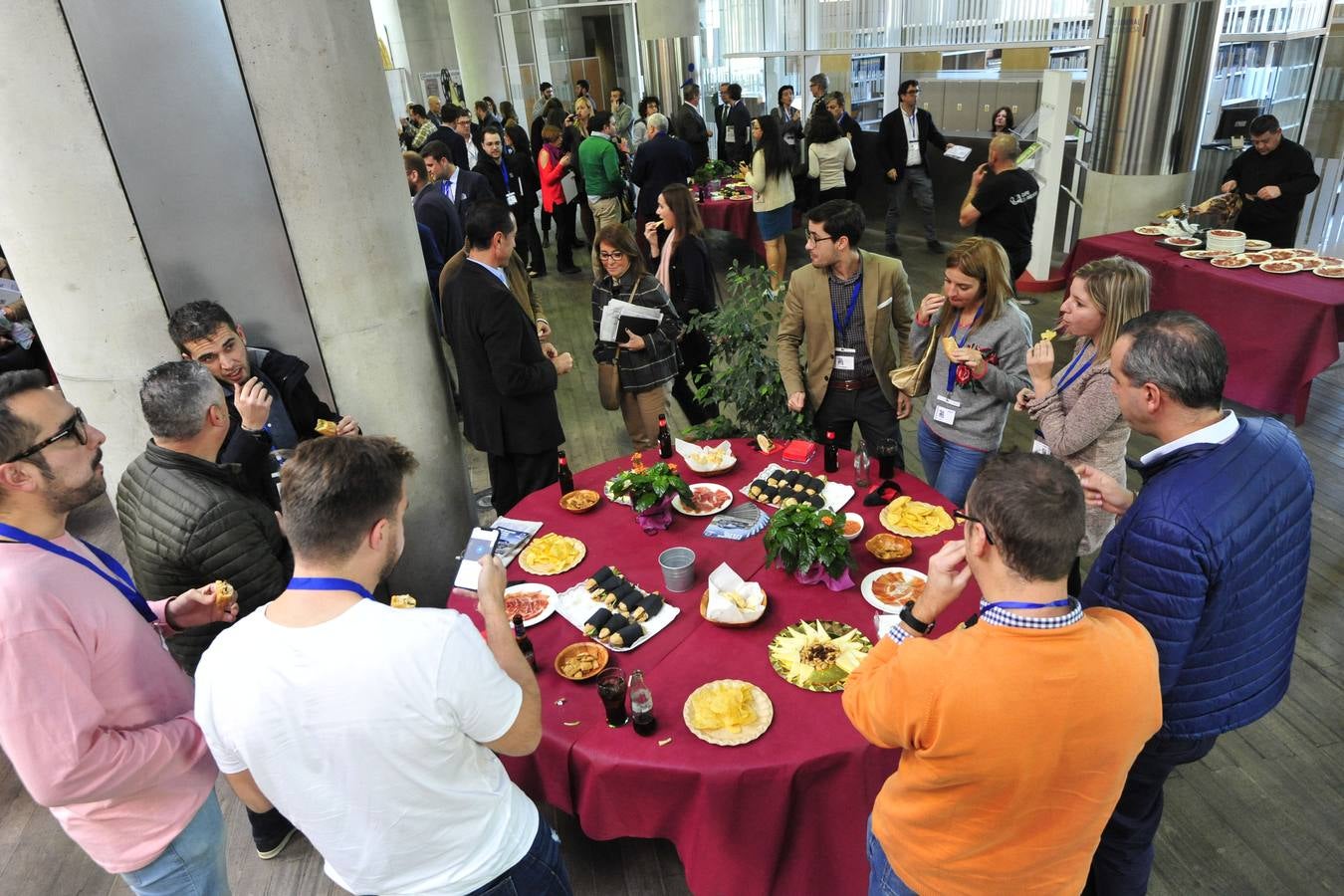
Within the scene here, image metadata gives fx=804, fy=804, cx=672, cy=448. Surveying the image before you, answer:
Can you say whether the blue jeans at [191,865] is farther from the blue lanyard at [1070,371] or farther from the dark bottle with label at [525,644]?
the blue lanyard at [1070,371]

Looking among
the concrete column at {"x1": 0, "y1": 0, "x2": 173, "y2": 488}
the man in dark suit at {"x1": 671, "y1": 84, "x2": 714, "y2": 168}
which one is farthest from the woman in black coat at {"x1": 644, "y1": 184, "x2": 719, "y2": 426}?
the man in dark suit at {"x1": 671, "y1": 84, "x2": 714, "y2": 168}

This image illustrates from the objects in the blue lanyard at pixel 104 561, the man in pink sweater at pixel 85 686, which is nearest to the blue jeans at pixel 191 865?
the man in pink sweater at pixel 85 686

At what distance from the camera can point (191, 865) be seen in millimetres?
1955

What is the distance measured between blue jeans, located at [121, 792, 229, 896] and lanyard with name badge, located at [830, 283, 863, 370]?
9.19ft

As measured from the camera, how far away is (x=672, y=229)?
4672 millimetres

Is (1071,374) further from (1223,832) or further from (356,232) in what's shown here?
(356,232)

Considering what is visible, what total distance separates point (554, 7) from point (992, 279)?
15009mm

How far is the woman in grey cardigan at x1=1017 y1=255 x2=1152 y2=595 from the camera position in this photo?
2.66 m

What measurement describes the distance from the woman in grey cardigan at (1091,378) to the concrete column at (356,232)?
2475 millimetres

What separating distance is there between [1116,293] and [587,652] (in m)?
2.06

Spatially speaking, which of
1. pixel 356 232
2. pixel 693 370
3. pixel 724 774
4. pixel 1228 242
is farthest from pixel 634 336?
pixel 1228 242

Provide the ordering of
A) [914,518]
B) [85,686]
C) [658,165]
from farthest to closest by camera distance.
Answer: [658,165] < [914,518] < [85,686]

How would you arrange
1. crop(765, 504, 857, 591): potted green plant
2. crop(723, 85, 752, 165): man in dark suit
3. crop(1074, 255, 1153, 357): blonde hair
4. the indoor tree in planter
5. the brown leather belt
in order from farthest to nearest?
crop(723, 85, 752, 165): man in dark suit < the indoor tree in planter < the brown leather belt < crop(1074, 255, 1153, 357): blonde hair < crop(765, 504, 857, 591): potted green plant

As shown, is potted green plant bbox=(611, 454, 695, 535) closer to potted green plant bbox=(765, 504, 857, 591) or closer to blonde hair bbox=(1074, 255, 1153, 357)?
potted green plant bbox=(765, 504, 857, 591)
